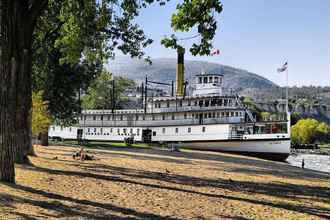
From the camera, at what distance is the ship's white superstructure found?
5754cm

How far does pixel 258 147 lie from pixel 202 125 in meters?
8.37

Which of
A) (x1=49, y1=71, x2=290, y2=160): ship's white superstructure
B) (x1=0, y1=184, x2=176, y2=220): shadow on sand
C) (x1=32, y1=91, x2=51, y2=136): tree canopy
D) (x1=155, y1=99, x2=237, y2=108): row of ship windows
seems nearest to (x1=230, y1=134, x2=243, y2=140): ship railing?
(x1=49, y1=71, x2=290, y2=160): ship's white superstructure

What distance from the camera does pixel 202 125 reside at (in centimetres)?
6144

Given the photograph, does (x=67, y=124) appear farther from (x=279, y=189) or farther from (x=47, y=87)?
(x=279, y=189)

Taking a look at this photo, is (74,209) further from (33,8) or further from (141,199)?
(33,8)

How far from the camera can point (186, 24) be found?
12273mm

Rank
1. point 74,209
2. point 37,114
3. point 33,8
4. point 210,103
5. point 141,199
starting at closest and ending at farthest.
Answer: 1. point 74,209
2. point 141,199
3. point 33,8
4. point 37,114
5. point 210,103

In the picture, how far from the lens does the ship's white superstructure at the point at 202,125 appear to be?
57541mm

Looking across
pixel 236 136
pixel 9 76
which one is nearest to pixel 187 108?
pixel 236 136

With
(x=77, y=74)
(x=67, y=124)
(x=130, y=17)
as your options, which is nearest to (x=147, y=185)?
(x=130, y=17)

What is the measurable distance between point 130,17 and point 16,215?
13.9 metres

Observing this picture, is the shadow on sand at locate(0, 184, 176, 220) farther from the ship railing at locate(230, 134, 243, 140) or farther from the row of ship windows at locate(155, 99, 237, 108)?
the row of ship windows at locate(155, 99, 237, 108)

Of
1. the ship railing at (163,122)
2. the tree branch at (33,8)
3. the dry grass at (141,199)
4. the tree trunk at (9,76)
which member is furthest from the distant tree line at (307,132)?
the tree trunk at (9,76)

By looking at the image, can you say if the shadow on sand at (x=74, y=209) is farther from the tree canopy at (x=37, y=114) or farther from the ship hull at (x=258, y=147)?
the ship hull at (x=258, y=147)
